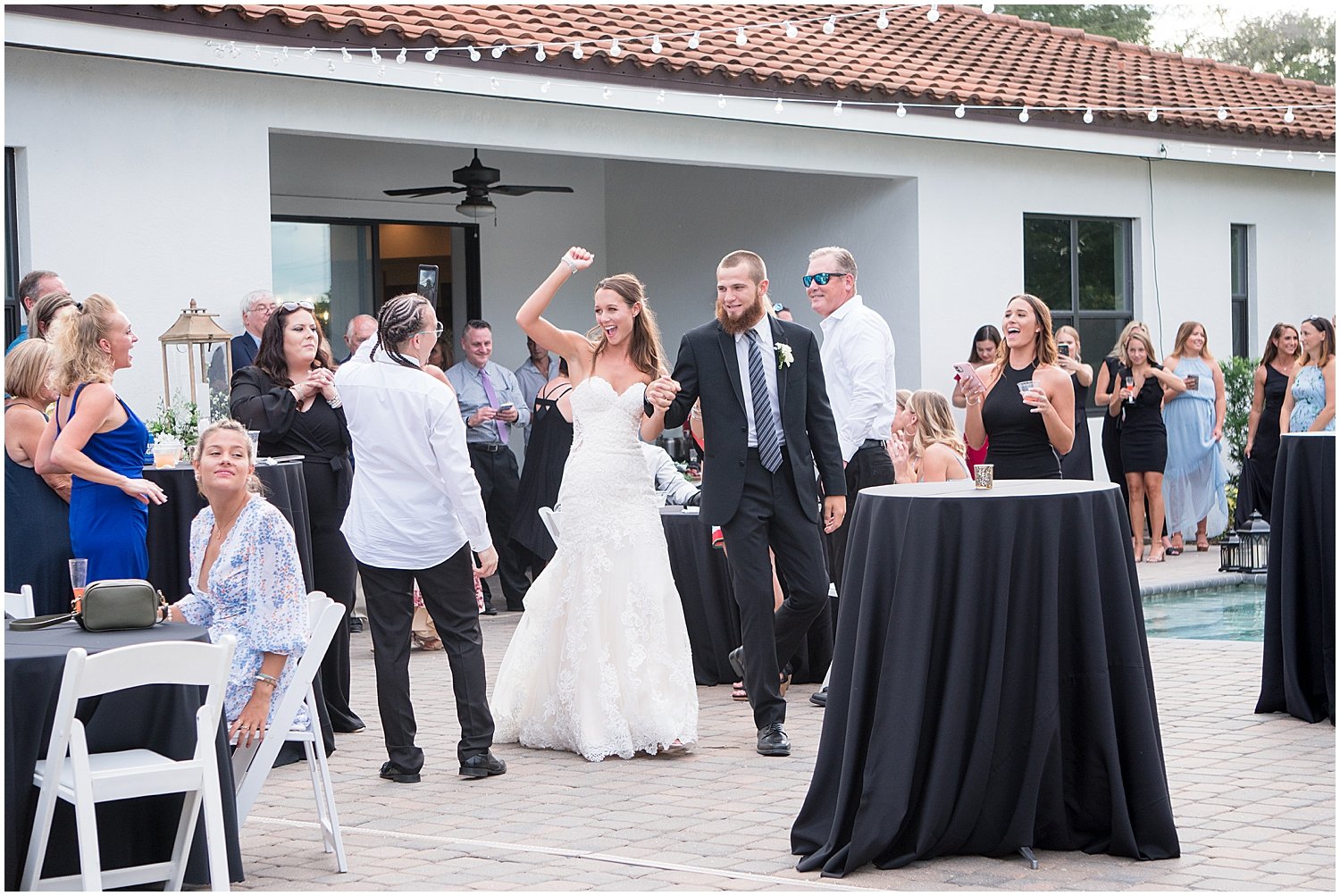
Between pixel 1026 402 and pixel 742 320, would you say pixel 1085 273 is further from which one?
pixel 742 320

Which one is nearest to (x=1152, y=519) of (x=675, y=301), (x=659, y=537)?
(x=675, y=301)

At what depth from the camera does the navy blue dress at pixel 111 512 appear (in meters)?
6.89

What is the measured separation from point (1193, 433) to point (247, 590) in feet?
37.6

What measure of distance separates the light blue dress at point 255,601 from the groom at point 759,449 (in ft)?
5.68

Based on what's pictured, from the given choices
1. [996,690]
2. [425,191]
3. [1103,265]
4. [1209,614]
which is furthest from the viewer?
[1103,265]

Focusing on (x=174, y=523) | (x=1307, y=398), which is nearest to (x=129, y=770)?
(x=174, y=523)

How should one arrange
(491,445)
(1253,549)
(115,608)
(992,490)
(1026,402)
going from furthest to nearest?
(1253,549)
(491,445)
(1026,402)
(992,490)
(115,608)

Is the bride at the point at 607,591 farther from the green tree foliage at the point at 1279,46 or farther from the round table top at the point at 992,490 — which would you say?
the green tree foliage at the point at 1279,46

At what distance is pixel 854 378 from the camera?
8.30 meters

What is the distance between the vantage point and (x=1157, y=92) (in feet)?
58.0

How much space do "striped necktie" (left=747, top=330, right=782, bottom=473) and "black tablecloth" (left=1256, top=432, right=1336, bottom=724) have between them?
230cm

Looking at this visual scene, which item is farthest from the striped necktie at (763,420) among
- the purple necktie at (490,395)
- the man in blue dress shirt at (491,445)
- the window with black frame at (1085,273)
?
the window with black frame at (1085,273)

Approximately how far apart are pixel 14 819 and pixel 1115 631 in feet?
10.6

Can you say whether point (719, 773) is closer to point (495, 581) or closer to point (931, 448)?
point (931, 448)
